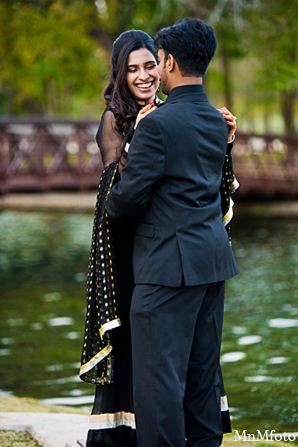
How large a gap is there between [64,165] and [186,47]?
18038 millimetres

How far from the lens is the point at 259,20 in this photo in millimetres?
22875

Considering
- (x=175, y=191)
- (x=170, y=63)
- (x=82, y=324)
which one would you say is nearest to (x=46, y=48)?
(x=82, y=324)

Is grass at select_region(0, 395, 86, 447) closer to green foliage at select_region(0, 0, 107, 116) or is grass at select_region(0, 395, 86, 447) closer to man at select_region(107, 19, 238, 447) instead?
man at select_region(107, 19, 238, 447)

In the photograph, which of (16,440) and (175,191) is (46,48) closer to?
(16,440)

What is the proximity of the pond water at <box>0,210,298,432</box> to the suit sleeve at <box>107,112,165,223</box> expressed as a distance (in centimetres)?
312

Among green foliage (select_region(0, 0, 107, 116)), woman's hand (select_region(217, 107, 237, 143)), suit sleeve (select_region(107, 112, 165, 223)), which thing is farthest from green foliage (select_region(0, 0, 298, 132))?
suit sleeve (select_region(107, 112, 165, 223))

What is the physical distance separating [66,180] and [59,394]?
44.6 feet

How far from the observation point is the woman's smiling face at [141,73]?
3.98 m

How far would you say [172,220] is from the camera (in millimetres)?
3566

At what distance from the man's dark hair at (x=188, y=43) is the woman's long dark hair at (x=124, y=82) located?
414 mm

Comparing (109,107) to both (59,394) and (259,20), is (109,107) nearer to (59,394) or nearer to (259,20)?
(59,394)

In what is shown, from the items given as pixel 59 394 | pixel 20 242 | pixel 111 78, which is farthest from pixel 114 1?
pixel 111 78

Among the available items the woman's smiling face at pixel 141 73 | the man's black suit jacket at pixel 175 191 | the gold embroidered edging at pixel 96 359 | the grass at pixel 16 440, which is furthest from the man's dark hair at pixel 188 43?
the grass at pixel 16 440

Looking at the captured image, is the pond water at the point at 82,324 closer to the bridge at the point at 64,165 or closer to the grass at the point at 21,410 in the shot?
the grass at the point at 21,410
